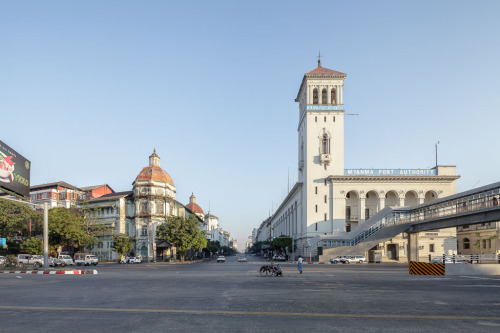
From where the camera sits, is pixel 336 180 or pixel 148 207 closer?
pixel 148 207

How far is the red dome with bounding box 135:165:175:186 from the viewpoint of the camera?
72938 millimetres

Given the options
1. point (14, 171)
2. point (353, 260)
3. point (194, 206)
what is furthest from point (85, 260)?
point (194, 206)

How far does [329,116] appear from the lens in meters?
76.9

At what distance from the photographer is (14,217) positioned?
2253 inches

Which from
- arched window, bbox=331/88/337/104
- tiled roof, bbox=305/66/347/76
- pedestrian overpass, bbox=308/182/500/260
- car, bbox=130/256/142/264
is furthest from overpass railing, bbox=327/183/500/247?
tiled roof, bbox=305/66/347/76

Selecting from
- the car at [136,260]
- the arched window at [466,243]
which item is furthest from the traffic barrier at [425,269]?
the arched window at [466,243]

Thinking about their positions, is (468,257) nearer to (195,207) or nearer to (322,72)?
(322,72)

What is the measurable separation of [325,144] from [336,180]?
741 cm

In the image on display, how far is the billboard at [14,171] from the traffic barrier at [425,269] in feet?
114

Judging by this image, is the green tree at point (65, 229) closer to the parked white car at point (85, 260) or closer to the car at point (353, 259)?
the parked white car at point (85, 260)

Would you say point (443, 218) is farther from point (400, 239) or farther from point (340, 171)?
point (340, 171)

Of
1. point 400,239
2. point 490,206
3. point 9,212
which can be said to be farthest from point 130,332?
point 400,239

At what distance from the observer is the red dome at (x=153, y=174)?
239ft

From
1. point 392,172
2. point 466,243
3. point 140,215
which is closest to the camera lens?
point 140,215
